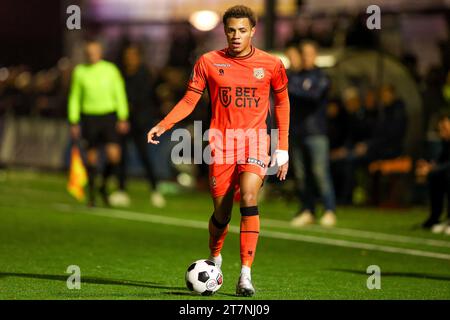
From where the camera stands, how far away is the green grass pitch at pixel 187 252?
10.6 m

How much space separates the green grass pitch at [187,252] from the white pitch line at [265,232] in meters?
0.01

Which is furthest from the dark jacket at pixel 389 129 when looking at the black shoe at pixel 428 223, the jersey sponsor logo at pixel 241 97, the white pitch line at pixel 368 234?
the jersey sponsor logo at pixel 241 97

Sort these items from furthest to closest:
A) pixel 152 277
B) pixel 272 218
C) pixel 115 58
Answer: pixel 115 58, pixel 272 218, pixel 152 277

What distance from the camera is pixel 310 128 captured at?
17.0 meters

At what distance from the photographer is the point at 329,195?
17.2 metres

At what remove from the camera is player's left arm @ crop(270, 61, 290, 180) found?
1041cm

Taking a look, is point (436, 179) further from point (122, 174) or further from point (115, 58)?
point (115, 58)

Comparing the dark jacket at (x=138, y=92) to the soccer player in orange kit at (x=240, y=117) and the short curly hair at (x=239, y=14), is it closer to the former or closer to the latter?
the soccer player in orange kit at (x=240, y=117)

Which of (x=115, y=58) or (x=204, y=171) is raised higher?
(x=115, y=58)

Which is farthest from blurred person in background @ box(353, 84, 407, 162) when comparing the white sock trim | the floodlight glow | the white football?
the white football

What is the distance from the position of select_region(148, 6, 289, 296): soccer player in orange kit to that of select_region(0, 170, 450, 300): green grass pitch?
0.70 meters
